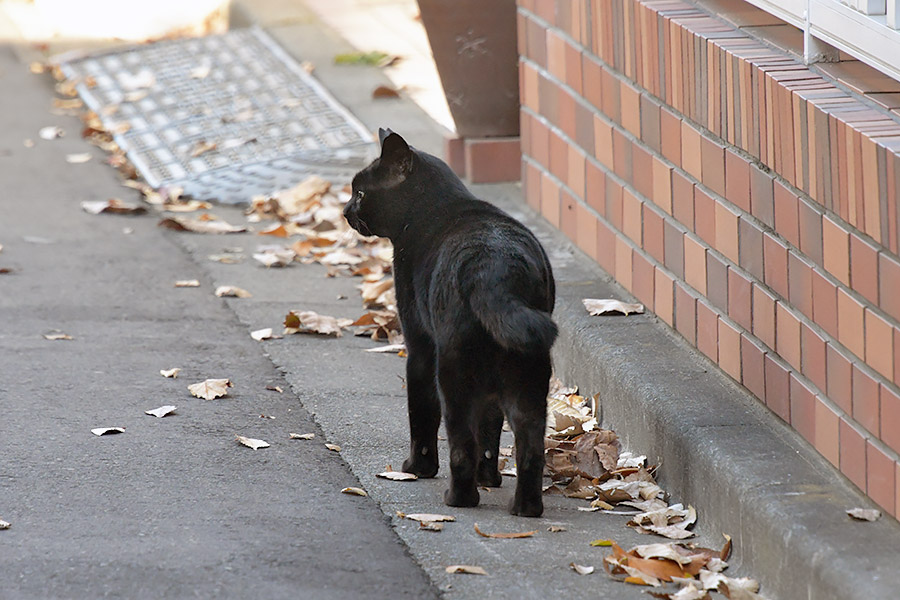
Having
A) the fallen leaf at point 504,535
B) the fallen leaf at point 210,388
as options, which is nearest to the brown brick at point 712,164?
the fallen leaf at point 504,535

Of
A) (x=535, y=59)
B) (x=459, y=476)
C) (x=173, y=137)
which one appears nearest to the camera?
(x=459, y=476)

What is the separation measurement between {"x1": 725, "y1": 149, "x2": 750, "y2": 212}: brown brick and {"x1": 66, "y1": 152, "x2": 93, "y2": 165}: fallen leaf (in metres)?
5.41

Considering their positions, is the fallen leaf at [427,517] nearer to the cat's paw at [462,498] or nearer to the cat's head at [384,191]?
the cat's paw at [462,498]

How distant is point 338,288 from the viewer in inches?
236

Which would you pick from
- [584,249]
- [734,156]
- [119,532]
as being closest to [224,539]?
[119,532]

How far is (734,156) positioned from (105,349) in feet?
8.35

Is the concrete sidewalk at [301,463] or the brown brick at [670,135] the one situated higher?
the brown brick at [670,135]

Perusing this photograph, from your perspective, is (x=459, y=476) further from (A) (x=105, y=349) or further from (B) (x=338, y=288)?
(B) (x=338, y=288)

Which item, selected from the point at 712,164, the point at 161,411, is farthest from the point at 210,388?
the point at 712,164

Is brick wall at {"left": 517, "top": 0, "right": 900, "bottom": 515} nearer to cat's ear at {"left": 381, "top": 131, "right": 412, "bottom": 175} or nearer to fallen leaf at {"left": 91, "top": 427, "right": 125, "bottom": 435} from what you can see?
cat's ear at {"left": 381, "top": 131, "right": 412, "bottom": 175}

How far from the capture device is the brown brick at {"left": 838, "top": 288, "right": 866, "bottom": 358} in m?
3.02

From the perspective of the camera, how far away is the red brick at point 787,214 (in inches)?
132

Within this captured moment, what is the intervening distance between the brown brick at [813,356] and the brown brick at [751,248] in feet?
0.99

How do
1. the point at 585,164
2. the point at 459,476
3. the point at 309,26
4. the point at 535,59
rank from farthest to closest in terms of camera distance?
the point at 309,26
the point at 535,59
the point at 585,164
the point at 459,476
